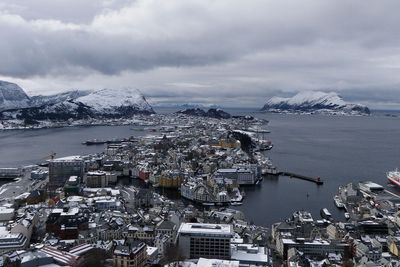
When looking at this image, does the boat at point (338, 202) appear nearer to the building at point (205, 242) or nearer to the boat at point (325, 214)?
the boat at point (325, 214)

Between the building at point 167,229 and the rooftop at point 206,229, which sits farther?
the building at point 167,229

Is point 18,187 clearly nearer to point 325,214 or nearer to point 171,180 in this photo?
point 171,180

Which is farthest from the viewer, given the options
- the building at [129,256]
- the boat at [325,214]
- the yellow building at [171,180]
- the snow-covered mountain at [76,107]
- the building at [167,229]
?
the snow-covered mountain at [76,107]

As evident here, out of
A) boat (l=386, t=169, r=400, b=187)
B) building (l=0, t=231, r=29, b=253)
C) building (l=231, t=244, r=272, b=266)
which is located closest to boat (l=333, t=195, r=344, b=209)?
boat (l=386, t=169, r=400, b=187)

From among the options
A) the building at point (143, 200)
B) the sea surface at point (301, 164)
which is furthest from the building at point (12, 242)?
the sea surface at point (301, 164)

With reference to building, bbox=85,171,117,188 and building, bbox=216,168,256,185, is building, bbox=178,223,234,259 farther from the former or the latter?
building, bbox=85,171,117,188
